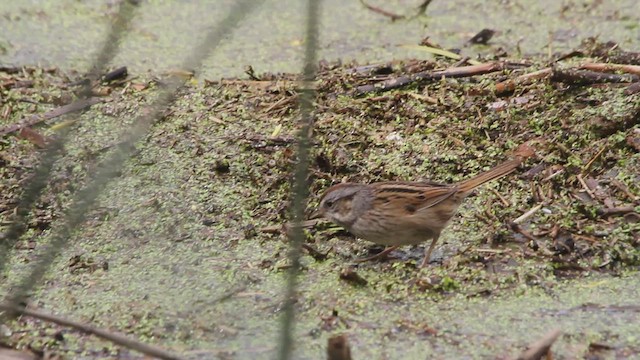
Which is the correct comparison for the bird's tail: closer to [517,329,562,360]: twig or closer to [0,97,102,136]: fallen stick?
[517,329,562,360]: twig

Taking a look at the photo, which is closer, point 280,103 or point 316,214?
point 316,214

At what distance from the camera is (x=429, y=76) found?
643 cm

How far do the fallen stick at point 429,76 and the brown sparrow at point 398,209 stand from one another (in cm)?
148

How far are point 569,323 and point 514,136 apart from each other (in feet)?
5.93

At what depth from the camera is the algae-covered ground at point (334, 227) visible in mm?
4262

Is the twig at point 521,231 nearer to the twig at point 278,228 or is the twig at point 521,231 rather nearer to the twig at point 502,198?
the twig at point 502,198

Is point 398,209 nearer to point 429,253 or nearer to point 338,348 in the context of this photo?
point 429,253

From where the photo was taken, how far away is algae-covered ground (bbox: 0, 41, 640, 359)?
4262 mm

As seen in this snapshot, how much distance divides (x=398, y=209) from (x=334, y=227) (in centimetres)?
56

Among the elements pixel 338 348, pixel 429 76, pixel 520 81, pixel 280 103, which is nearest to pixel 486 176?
pixel 520 81

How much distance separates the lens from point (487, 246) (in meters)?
4.95

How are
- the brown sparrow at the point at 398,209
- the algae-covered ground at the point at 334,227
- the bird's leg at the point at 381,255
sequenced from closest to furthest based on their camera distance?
the algae-covered ground at the point at 334,227
the brown sparrow at the point at 398,209
the bird's leg at the point at 381,255

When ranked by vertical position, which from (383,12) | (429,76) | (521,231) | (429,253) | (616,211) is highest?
(383,12)

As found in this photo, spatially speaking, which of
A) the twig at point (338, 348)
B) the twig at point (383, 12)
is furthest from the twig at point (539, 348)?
the twig at point (383, 12)
